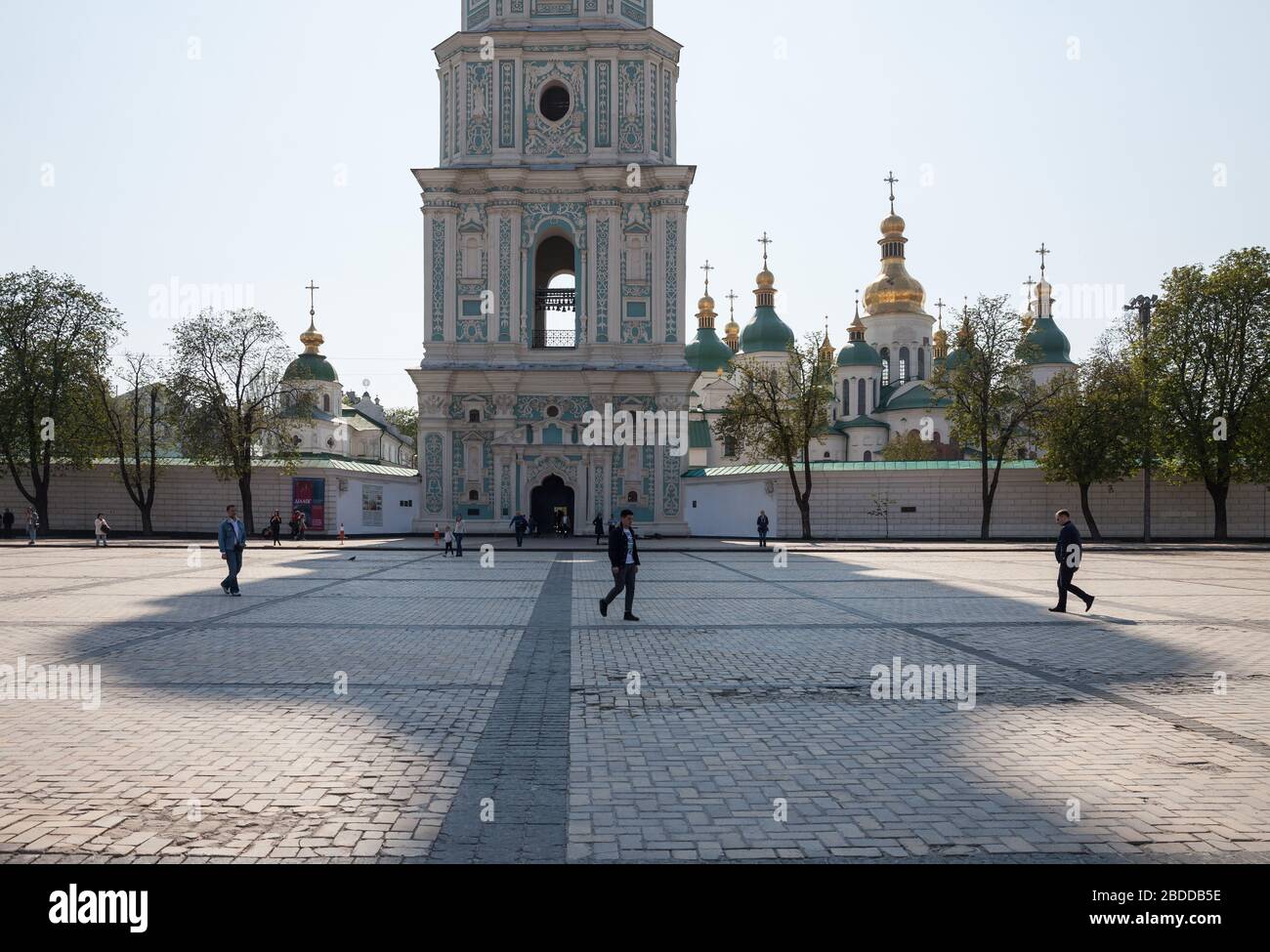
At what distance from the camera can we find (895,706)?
870 cm

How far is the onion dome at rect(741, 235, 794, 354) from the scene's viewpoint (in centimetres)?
8244

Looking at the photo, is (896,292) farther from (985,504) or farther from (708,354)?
(985,504)

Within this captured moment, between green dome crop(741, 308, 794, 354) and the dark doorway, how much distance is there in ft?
126

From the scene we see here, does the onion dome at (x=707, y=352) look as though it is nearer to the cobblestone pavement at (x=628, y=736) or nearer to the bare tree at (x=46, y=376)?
the bare tree at (x=46, y=376)

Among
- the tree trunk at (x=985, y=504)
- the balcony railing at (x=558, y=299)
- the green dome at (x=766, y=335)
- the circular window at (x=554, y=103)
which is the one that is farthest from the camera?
the green dome at (x=766, y=335)

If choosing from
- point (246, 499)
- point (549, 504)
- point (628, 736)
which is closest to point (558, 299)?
point (549, 504)

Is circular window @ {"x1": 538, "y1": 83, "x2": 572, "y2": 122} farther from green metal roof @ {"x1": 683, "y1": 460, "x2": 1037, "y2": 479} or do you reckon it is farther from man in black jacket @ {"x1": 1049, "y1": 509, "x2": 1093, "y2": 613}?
man in black jacket @ {"x1": 1049, "y1": 509, "x2": 1093, "y2": 613}

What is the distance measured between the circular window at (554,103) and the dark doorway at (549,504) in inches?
693

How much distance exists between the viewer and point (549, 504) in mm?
48156

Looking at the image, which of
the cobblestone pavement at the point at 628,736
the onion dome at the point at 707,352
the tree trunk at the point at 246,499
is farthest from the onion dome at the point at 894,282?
the cobblestone pavement at the point at 628,736

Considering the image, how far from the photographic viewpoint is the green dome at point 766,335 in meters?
82.4

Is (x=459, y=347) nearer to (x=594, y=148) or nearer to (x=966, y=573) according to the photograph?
(x=594, y=148)

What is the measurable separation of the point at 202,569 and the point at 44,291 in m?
29.7
